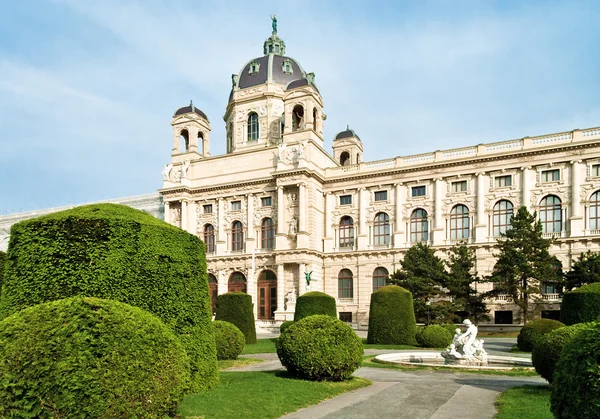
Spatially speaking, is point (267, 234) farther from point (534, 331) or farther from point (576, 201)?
point (534, 331)

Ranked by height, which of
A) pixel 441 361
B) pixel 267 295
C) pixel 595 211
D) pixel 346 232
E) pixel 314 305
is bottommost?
pixel 267 295

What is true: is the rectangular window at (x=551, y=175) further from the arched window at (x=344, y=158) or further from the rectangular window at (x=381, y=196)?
the arched window at (x=344, y=158)

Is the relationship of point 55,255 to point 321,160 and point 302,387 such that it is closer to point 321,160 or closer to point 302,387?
point 302,387

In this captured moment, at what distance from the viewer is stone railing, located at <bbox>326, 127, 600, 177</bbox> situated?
141 ft

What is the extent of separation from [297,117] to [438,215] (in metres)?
20.7

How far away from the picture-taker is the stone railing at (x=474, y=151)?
42844 millimetres

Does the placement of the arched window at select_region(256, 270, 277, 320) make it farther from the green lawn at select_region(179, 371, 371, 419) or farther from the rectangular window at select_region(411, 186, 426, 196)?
the green lawn at select_region(179, 371, 371, 419)

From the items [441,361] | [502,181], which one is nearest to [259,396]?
[441,361]

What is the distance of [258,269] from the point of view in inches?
2087

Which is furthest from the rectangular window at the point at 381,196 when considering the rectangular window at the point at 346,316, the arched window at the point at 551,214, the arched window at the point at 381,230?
the arched window at the point at 551,214

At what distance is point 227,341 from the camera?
20.1 metres

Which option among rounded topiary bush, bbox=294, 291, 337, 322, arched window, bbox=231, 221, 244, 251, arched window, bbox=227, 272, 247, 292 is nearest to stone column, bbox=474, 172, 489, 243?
rounded topiary bush, bbox=294, 291, 337, 322

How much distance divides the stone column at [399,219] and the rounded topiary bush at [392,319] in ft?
67.3

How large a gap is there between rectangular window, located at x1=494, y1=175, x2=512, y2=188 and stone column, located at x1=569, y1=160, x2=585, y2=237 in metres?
4.99
